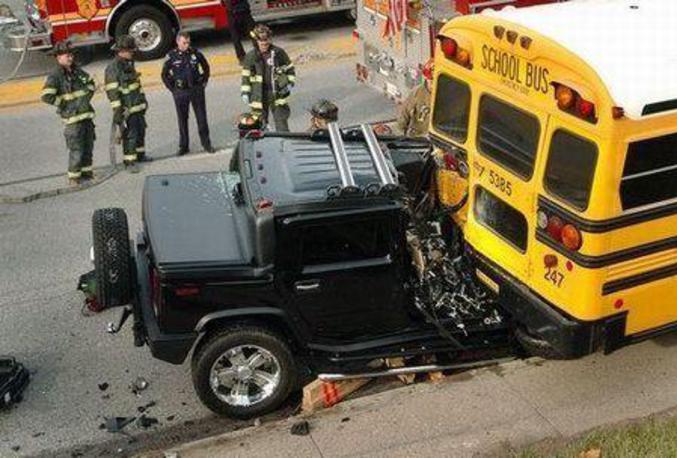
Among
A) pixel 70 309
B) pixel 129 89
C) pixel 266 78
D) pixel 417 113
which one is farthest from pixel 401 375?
pixel 129 89

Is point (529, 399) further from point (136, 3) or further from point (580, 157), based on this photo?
point (136, 3)

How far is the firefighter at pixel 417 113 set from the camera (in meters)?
8.74

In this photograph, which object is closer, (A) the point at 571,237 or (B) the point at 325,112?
(A) the point at 571,237

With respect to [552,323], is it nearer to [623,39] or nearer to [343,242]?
[343,242]

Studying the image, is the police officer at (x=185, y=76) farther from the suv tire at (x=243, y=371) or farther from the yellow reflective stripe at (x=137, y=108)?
the suv tire at (x=243, y=371)

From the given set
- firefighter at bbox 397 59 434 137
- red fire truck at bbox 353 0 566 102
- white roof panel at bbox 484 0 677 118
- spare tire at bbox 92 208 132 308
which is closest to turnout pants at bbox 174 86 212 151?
red fire truck at bbox 353 0 566 102

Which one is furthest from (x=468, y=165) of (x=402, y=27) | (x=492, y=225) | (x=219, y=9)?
(x=219, y=9)

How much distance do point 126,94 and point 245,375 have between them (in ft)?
17.4

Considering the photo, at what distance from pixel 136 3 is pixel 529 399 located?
10483 millimetres

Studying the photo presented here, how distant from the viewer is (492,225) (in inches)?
247

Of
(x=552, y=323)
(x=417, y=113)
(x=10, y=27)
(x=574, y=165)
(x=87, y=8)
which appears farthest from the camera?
(x=10, y=27)

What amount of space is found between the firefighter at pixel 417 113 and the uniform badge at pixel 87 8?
7.03 meters

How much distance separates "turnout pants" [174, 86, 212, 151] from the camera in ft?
34.9

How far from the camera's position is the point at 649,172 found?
5.30 meters
